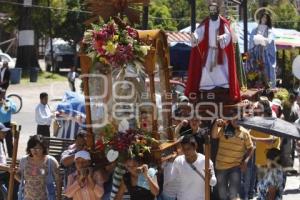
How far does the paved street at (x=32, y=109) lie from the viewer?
1205 cm

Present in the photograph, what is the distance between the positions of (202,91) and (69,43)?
32669 mm

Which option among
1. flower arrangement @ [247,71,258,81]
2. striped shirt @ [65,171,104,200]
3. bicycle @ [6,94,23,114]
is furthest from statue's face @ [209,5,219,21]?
bicycle @ [6,94,23,114]

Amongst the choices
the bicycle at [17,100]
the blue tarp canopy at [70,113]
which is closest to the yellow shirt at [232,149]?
the blue tarp canopy at [70,113]

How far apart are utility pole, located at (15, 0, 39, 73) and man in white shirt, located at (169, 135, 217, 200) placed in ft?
83.3

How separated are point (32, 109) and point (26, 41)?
10147mm

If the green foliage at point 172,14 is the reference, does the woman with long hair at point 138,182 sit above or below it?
below

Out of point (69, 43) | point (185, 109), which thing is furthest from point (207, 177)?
point (69, 43)

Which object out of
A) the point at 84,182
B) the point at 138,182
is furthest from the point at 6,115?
the point at 138,182

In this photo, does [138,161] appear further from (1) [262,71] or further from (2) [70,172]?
(1) [262,71]

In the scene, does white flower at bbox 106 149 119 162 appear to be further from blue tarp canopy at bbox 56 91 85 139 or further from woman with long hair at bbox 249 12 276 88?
woman with long hair at bbox 249 12 276 88

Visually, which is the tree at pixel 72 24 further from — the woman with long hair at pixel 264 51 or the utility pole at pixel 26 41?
the woman with long hair at pixel 264 51

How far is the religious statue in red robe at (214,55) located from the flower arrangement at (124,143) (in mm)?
3854

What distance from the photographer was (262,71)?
55.6 ft

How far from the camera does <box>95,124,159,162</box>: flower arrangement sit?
7.91 metres
